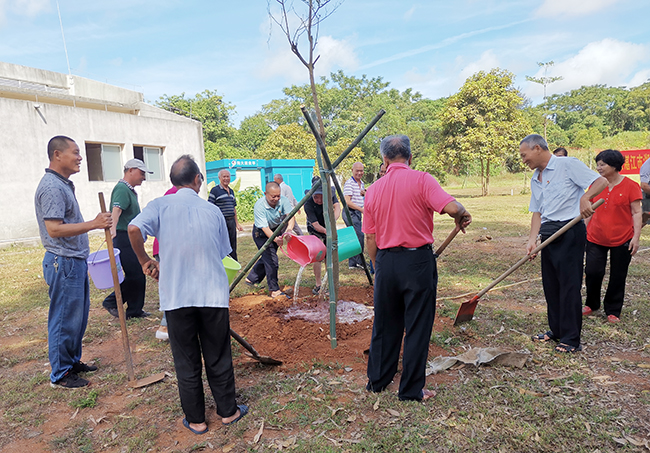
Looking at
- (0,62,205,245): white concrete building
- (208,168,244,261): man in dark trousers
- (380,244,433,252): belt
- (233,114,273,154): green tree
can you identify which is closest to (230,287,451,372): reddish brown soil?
(380,244,433,252): belt

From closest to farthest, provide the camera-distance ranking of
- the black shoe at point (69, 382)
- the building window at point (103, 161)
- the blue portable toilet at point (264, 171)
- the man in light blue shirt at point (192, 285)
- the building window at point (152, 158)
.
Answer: the man in light blue shirt at point (192, 285)
the black shoe at point (69, 382)
the building window at point (103, 161)
the building window at point (152, 158)
the blue portable toilet at point (264, 171)

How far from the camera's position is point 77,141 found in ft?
47.0

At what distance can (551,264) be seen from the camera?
408 centimetres

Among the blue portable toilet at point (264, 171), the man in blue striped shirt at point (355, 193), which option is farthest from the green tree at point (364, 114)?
the man in blue striped shirt at point (355, 193)

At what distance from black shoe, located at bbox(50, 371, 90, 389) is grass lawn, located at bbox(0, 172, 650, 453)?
86 millimetres

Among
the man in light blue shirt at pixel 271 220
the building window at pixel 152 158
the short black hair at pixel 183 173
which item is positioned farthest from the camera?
the building window at pixel 152 158

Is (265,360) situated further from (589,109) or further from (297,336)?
(589,109)

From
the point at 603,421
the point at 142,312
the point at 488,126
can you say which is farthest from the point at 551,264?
the point at 488,126

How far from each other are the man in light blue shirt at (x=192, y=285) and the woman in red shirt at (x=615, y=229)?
165 inches

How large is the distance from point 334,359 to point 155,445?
1.72m

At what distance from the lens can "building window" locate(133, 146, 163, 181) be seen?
54.0ft

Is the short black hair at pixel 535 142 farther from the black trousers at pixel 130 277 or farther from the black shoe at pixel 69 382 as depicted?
the black trousers at pixel 130 277

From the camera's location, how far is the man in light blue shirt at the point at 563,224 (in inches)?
152

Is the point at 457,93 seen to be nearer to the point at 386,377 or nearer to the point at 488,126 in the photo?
the point at 488,126
